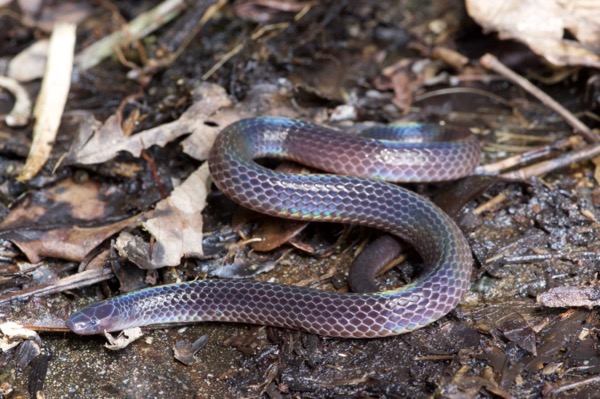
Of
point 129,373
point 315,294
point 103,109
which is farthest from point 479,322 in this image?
point 103,109

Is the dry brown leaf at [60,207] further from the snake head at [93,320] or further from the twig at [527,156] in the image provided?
the twig at [527,156]

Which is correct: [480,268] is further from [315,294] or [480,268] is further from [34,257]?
A: [34,257]

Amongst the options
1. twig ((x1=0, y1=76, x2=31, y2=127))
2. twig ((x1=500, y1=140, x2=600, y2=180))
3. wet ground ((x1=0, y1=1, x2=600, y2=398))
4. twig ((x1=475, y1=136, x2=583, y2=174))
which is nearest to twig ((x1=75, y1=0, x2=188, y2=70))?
wet ground ((x1=0, y1=1, x2=600, y2=398))

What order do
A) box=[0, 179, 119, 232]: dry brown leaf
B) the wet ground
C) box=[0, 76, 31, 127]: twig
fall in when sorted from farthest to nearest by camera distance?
box=[0, 76, 31, 127]: twig → box=[0, 179, 119, 232]: dry brown leaf → the wet ground

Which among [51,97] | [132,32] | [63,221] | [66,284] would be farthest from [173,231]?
[132,32]

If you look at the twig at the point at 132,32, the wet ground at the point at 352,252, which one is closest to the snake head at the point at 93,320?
the wet ground at the point at 352,252

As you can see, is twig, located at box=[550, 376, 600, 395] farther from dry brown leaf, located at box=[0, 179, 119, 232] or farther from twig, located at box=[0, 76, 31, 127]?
twig, located at box=[0, 76, 31, 127]

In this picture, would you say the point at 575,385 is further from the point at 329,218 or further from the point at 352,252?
the point at 329,218
